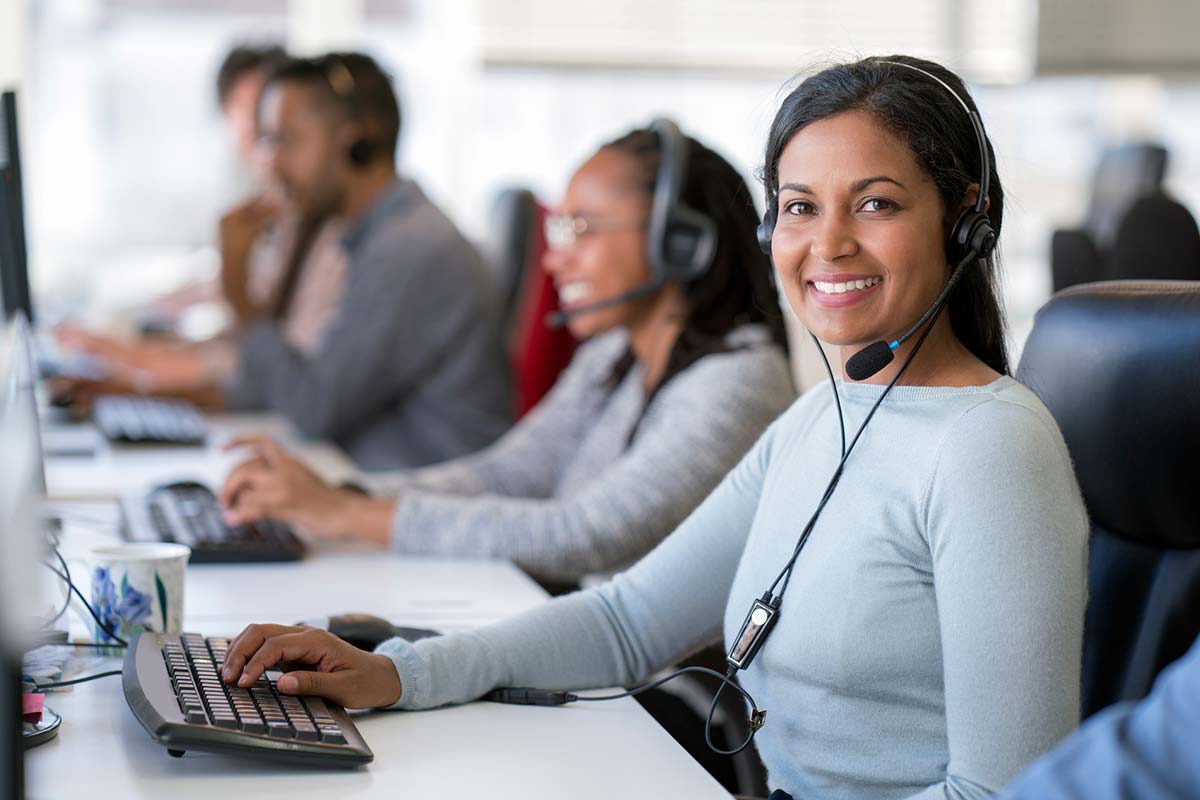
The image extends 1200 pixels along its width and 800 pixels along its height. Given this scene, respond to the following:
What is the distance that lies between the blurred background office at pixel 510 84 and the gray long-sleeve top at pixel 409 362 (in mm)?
1639

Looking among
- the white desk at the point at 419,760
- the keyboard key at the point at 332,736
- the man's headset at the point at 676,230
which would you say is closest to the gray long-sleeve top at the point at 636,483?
the man's headset at the point at 676,230

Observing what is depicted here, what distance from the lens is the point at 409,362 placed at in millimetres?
2414

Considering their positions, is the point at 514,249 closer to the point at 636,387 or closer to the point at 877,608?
the point at 636,387

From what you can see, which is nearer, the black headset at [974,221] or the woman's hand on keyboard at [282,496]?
the black headset at [974,221]

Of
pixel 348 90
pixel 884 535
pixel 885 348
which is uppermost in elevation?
pixel 348 90

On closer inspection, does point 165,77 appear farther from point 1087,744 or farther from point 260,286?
point 1087,744

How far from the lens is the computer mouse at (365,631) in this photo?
1.14 m

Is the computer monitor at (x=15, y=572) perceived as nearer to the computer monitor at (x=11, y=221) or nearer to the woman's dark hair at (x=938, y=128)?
the woman's dark hair at (x=938, y=128)

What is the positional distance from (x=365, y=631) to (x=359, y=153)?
169cm

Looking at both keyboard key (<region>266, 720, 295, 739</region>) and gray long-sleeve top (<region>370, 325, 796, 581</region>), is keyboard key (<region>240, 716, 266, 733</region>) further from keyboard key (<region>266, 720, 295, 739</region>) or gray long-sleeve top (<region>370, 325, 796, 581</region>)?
gray long-sleeve top (<region>370, 325, 796, 581</region>)

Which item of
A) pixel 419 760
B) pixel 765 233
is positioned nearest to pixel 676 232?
pixel 765 233

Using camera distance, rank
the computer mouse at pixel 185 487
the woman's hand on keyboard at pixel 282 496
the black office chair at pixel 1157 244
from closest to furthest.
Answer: the woman's hand on keyboard at pixel 282 496 → the computer mouse at pixel 185 487 → the black office chair at pixel 1157 244

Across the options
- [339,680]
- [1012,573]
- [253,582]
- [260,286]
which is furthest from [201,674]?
[260,286]

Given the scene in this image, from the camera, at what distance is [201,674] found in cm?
100
